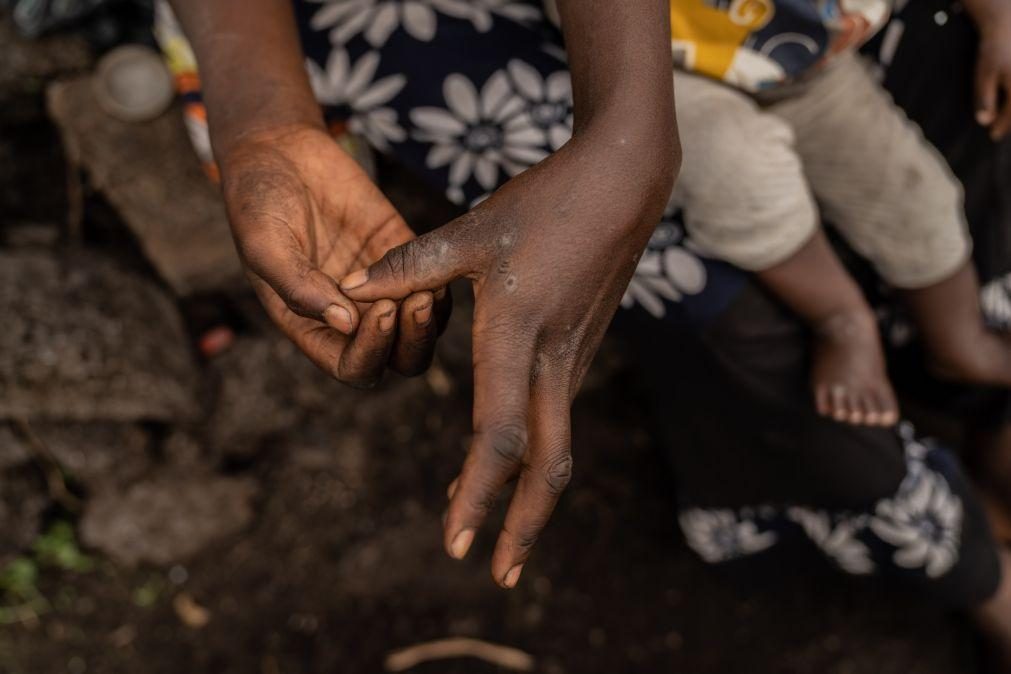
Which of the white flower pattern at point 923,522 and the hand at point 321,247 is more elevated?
the hand at point 321,247

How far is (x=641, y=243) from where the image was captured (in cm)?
104

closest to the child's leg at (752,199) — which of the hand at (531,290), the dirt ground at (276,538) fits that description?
the hand at (531,290)

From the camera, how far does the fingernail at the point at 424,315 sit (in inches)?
37.8

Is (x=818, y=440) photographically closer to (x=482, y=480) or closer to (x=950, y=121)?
(x=950, y=121)

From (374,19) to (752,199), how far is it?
0.65m

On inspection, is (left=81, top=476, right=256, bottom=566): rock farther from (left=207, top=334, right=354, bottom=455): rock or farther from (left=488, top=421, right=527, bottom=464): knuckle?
(left=488, top=421, right=527, bottom=464): knuckle

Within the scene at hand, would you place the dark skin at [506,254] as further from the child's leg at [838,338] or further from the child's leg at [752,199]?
the child's leg at [838,338]

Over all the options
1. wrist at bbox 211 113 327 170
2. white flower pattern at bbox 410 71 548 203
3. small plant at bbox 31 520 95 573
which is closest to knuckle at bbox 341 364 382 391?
wrist at bbox 211 113 327 170

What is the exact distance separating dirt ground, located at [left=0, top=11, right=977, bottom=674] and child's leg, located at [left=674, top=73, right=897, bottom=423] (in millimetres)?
756

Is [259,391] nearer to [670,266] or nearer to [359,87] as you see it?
[359,87]

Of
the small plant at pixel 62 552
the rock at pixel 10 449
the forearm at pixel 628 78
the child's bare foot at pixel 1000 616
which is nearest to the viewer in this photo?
the forearm at pixel 628 78

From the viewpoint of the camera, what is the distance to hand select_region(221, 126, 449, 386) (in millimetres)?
960

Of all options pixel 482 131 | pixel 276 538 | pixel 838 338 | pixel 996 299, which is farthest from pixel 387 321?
pixel 276 538

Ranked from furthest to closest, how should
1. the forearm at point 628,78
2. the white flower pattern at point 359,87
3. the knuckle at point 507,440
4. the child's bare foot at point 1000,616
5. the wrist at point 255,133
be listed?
the child's bare foot at point 1000,616 → the white flower pattern at point 359,87 → the wrist at point 255,133 → the forearm at point 628,78 → the knuckle at point 507,440
